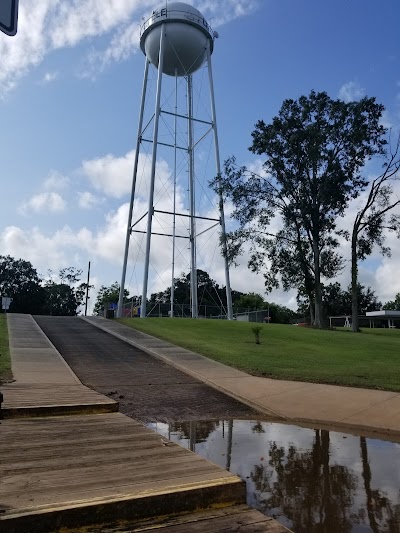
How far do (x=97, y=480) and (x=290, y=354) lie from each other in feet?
42.5

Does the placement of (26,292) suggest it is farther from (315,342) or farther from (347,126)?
(315,342)

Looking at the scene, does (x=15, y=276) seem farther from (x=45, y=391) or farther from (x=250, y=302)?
(x=45, y=391)

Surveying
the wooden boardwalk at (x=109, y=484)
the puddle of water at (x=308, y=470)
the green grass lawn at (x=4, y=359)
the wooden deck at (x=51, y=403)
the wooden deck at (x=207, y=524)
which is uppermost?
the green grass lawn at (x=4, y=359)

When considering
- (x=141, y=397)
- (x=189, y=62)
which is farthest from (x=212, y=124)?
(x=141, y=397)

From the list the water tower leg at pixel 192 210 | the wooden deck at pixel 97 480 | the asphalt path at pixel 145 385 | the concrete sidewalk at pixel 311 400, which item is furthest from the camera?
the water tower leg at pixel 192 210

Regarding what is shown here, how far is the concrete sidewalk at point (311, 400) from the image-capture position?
7.24 m

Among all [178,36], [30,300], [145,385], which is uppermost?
[178,36]

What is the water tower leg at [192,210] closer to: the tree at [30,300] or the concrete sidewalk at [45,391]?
the concrete sidewalk at [45,391]

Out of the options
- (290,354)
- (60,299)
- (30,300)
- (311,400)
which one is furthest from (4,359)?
(60,299)

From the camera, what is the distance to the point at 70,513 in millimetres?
2518

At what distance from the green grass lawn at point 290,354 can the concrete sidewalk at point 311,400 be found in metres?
0.76

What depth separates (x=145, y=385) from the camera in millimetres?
10023

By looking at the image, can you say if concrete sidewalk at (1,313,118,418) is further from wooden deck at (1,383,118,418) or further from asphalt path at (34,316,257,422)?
asphalt path at (34,316,257,422)

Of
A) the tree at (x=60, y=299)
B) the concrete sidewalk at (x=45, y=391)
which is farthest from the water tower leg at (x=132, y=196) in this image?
the tree at (x=60, y=299)
